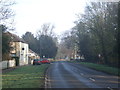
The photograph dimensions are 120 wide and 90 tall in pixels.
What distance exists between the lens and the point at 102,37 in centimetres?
4941

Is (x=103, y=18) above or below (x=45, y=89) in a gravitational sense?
above

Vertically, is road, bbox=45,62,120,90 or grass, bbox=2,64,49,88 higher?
grass, bbox=2,64,49,88

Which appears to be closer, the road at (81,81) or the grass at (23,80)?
the grass at (23,80)

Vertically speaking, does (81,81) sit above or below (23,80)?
below

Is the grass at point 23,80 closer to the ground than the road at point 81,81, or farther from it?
farther from it

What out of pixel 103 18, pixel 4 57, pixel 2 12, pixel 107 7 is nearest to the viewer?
pixel 2 12

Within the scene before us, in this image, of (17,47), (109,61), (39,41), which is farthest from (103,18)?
(39,41)

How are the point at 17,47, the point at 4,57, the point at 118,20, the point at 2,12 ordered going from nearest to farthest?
1. the point at 2,12
2. the point at 118,20
3. the point at 4,57
4. the point at 17,47

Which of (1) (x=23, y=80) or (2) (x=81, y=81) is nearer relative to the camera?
(1) (x=23, y=80)

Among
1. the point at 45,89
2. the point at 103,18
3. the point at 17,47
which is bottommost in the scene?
the point at 45,89

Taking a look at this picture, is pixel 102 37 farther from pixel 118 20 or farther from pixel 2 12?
pixel 2 12

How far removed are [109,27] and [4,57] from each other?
709 inches

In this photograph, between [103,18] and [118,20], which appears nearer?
[118,20]

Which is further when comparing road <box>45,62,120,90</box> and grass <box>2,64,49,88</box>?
road <box>45,62,120,90</box>
